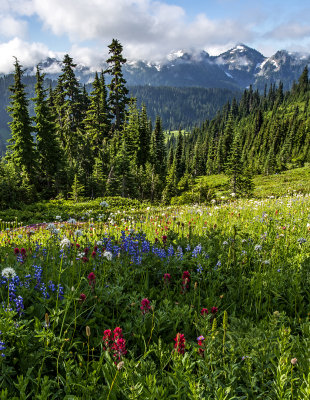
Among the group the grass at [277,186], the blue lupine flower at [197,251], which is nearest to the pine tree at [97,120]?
the grass at [277,186]

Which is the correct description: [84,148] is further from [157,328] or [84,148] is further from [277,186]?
[157,328]

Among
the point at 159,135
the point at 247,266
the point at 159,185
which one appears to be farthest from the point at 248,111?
the point at 247,266

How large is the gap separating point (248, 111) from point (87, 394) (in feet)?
638

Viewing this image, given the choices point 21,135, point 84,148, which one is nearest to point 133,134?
point 84,148

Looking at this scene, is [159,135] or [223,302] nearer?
[223,302]

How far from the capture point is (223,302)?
3.21 meters

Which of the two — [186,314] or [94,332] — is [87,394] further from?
[186,314]

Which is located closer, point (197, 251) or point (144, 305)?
point (144, 305)

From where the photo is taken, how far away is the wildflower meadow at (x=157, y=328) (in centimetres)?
171

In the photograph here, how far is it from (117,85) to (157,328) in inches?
1694

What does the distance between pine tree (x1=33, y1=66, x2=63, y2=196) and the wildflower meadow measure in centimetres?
3120

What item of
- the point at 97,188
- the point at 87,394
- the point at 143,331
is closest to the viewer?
the point at 87,394

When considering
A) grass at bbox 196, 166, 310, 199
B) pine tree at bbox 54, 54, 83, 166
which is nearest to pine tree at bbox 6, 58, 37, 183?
pine tree at bbox 54, 54, 83, 166

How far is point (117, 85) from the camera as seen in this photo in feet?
130
